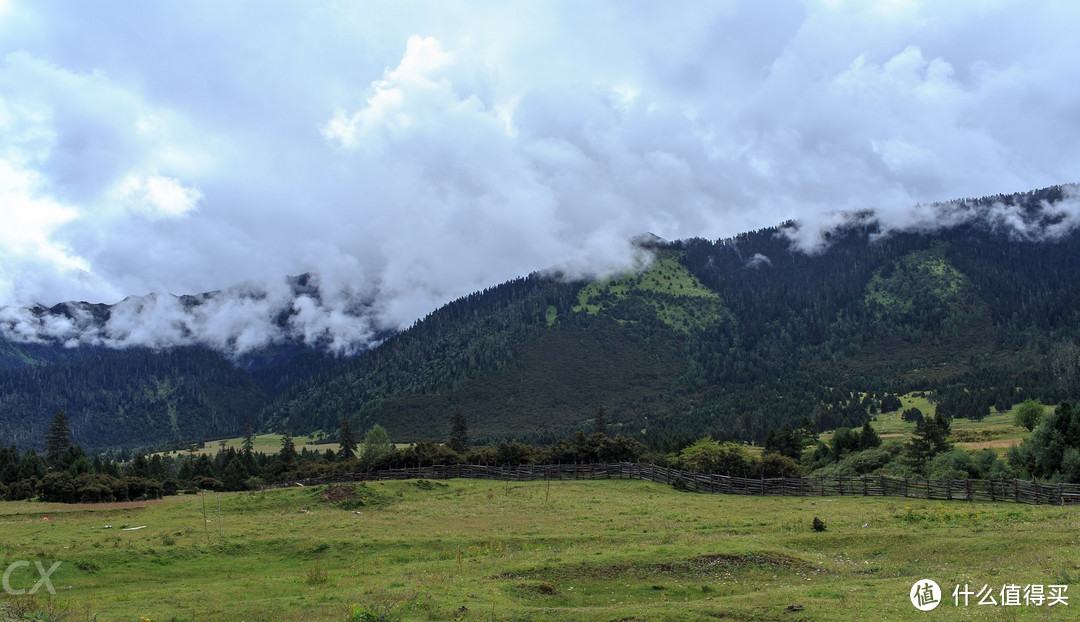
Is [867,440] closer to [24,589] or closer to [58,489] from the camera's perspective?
[58,489]

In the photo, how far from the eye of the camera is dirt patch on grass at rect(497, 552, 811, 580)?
2167 centimetres

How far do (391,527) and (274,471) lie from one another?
7075cm

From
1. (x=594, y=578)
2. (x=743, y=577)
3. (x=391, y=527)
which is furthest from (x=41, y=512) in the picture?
(x=743, y=577)

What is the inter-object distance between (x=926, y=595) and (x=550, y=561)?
36.0ft

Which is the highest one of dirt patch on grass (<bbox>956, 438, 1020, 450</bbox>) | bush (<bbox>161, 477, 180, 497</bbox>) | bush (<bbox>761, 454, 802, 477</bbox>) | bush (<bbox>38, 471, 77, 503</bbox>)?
dirt patch on grass (<bbox>956, 438, 1020, 450</bbox>)

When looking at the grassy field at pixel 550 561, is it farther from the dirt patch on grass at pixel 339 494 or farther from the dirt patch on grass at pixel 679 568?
the dirt patch on grass at pixel 339 494

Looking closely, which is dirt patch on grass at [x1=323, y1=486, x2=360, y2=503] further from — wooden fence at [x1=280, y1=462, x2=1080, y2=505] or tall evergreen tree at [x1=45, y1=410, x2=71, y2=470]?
tall evergreen tree at [x1=45, y1=410, x2=71, y2=470]

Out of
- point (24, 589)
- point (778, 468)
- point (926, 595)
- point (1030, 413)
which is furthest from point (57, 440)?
point (1030, 413)

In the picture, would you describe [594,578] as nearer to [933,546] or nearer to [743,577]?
[743,577]

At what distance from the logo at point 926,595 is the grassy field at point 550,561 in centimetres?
30

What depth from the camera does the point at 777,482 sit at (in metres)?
52.8

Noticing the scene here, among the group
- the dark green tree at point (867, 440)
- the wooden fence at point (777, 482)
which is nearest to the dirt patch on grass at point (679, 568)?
the wooden fence at point (777, 482)

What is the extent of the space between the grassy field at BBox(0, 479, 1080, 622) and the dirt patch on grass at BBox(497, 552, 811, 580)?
7cm

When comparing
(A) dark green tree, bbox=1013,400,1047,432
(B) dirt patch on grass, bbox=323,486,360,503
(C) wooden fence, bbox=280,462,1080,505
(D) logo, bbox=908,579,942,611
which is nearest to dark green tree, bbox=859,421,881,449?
(C) wooden fence, bbox=280,462,1080,505
